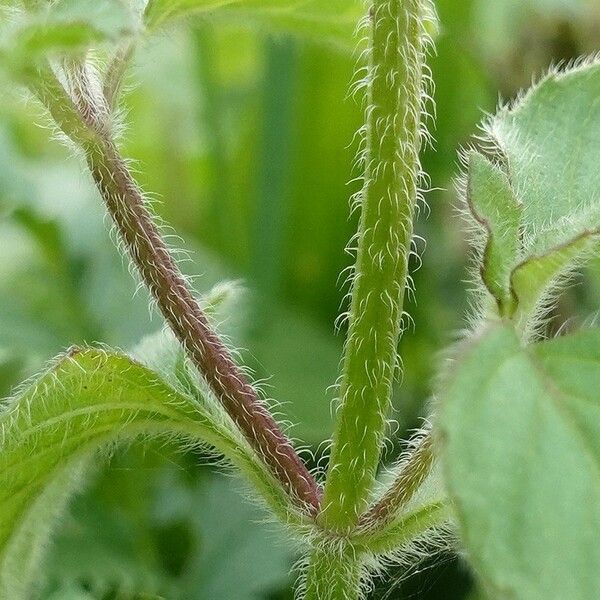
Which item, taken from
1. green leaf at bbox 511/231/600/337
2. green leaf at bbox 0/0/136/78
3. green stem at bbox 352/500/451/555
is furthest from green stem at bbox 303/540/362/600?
green leaf at bbox 0/0/136/78

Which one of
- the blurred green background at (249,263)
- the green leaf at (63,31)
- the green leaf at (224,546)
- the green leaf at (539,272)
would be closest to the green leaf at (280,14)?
the blurred green background at (249,263)

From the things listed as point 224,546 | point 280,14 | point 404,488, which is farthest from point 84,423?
point 224,546

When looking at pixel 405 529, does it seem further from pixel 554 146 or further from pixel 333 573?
pixel 554 146

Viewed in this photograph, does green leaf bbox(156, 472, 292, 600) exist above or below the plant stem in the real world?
below

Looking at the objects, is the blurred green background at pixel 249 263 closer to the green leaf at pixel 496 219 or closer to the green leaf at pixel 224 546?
the green leaf at pixel 224 546

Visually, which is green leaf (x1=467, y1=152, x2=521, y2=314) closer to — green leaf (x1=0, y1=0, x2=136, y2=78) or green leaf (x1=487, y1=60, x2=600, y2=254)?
green leaf (x1=487, y1=60, x2=600, y2=254)
